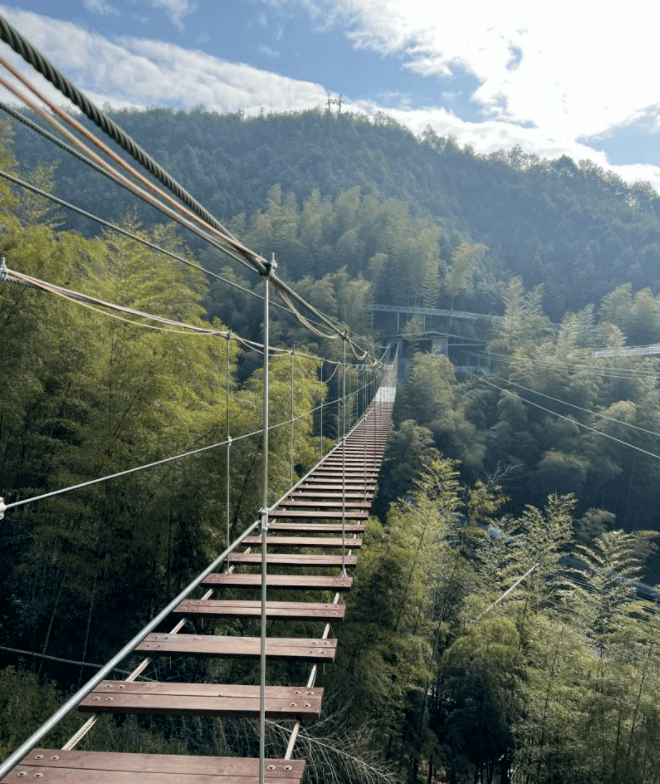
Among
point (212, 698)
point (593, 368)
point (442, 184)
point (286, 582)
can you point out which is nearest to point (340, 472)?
point (286, 582)

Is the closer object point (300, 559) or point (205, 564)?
point (300, 559)

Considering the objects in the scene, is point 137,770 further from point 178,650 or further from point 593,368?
point 593,368

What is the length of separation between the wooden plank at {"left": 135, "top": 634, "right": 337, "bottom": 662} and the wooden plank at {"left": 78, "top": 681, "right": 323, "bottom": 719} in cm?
12

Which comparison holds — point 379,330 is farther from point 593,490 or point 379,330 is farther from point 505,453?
point 593,490

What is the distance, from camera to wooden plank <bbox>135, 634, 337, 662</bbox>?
1.51 meters

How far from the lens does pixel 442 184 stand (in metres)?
60.8

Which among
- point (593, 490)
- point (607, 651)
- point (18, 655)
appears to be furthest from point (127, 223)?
point (593, 490)

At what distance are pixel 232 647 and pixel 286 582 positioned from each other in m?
0.52

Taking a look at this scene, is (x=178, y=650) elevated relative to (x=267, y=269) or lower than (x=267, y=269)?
lower

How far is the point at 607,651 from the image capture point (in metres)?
6.77

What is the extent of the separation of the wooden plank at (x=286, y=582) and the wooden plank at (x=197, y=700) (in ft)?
1.70

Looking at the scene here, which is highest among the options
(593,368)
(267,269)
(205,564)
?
(593,368)

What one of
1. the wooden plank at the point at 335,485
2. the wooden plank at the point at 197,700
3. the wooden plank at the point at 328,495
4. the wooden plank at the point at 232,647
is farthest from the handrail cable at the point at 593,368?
the wooden plank at the point at 197,700

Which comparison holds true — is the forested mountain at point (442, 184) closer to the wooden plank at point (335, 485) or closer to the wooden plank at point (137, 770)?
the wooden plank at point (335, 485)
